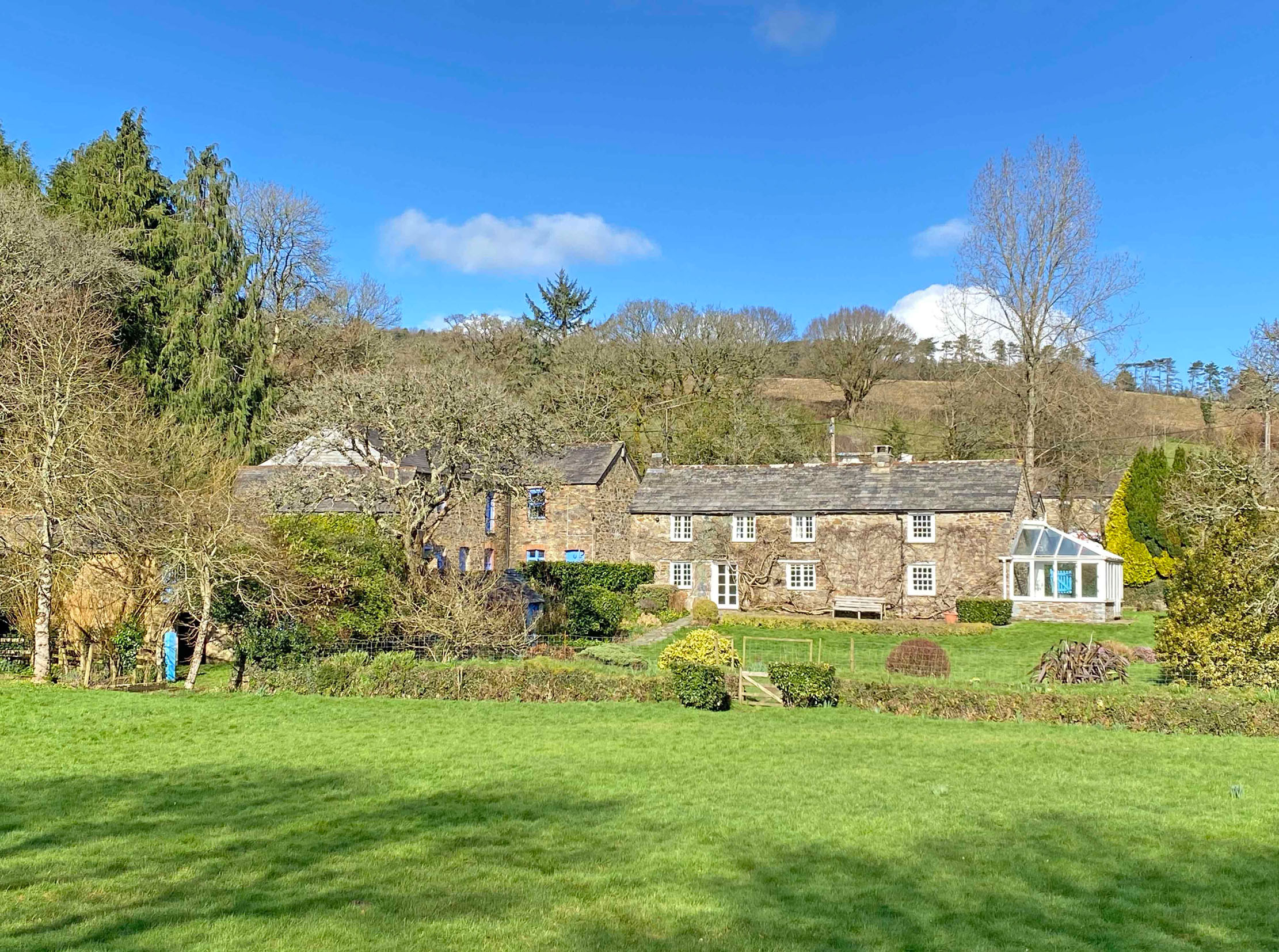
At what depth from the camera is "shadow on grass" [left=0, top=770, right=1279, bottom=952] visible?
→ 296 inches

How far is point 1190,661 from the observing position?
2025 centimetres

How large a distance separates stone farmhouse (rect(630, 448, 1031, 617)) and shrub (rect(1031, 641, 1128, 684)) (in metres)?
13.7

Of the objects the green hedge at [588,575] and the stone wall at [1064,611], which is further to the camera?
the green hedge at [588,575]

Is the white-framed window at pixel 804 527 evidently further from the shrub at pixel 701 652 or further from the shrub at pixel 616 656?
the shrub at pixel 701 652

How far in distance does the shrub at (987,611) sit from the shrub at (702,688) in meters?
17.1

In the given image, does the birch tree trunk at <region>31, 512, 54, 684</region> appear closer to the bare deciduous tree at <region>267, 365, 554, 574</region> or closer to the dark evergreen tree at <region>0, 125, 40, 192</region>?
the bare deciduous tree at <region>267, 365, 554, 574</region>

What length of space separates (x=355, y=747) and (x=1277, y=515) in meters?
19.7

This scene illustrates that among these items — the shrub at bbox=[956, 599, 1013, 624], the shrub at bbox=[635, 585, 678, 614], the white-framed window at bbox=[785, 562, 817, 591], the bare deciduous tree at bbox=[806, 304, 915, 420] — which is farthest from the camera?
the bare deciduous tree at bbox=[806, 304, 915, 420]

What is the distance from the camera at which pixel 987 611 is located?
33812mm

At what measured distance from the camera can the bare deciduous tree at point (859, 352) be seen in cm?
6525

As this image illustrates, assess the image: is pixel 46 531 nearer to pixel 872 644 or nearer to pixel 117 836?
pixel 117 836

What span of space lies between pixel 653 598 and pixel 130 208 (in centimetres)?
2674

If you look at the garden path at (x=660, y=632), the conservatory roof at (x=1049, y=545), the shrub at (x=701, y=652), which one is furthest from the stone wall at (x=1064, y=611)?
→ the shrub at (x=701, y=652)

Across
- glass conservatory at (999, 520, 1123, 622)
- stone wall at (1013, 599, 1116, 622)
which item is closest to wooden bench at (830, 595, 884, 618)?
glass conservatory at (999, 520, 1123, 622)
